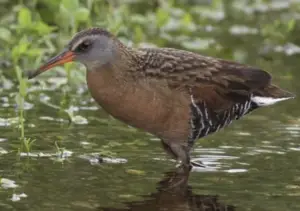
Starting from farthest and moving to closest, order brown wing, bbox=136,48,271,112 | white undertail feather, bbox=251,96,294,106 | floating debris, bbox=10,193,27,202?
white undertail feather, bbox=251,96,294,106, brown wing, bbox=136,48,271,112, floating debris, bbox=10,193,27,202

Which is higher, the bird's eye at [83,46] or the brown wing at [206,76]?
the bird's eye at [83,46]

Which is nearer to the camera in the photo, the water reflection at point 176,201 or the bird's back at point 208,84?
the water reflection at point 176,201

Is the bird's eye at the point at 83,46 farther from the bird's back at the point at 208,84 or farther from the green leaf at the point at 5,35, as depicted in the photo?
the green leaf at the point at 5,35

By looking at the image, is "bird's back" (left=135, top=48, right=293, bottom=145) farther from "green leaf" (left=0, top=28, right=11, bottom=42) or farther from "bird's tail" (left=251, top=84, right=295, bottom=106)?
"green leaf" (left=0, top=28, right=11, bottom=42)

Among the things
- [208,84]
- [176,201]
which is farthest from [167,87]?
[176,201]

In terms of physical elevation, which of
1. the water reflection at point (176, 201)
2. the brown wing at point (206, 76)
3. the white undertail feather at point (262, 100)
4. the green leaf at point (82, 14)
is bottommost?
the water reflection at point (176, 201)

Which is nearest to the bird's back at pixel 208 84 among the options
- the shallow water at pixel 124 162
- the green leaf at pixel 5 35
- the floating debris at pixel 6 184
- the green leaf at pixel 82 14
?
the shallow water at pixel 124 162

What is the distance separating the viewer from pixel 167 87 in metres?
7.34

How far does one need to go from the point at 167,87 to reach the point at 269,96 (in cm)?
97

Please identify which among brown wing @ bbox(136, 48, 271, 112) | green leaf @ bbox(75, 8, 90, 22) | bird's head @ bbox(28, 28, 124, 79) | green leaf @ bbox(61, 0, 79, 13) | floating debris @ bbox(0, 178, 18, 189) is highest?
green leaf @ bbox(61, 0, 79, 13)

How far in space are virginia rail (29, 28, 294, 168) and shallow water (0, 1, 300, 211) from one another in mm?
321

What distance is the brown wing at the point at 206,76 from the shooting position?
7414 mm

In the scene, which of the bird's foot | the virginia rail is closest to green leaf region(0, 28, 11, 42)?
the virginia rail

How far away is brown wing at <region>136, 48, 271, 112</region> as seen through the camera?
7.41 metres
